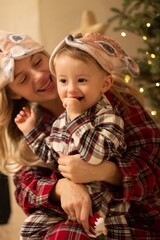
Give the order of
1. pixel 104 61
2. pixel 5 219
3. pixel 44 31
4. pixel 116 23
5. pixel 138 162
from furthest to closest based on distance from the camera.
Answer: pixel 116 23 < pixel 44 31 < pixel 5 219 < pixel 138 162 < pixel 104 61

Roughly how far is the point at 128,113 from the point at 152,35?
82 centimetres

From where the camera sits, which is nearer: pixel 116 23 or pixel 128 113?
pixel 128 113

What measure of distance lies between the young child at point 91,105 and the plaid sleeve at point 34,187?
0.18 m

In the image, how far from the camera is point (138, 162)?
1203mm

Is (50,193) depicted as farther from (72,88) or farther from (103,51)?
(103,51)

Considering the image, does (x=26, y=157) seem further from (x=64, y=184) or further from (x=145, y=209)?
(x=145, y=209)

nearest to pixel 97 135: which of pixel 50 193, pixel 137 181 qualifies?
pixel 137 181

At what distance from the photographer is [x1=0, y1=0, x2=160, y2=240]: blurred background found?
197 cm

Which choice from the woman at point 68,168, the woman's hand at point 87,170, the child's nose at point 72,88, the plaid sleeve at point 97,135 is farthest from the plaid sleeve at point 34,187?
the child's nose at point 72,88

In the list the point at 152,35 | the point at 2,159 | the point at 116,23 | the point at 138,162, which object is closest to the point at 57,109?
the point at 2,159

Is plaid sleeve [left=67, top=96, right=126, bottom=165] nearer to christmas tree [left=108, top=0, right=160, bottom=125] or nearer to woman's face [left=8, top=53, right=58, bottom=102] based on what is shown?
woman's face [left=8, top=53, right=58, bottom=102]

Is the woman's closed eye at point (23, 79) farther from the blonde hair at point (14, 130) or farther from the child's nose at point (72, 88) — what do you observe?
the child's nose at point (72, 88)

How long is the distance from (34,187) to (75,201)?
0.83 ft

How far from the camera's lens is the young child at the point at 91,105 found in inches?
40.8
